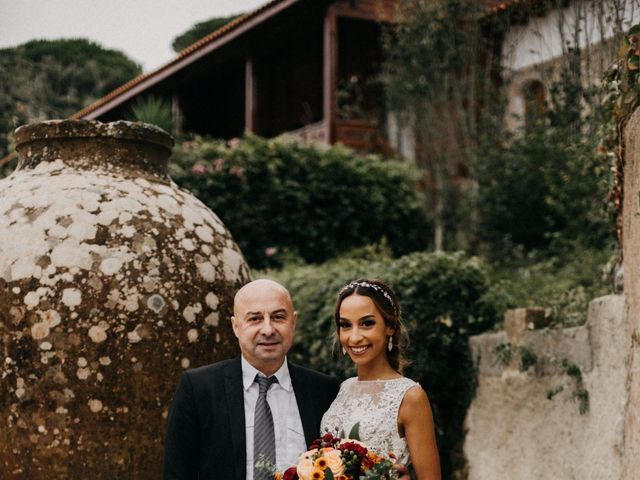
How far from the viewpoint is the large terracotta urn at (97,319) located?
3.12 metres

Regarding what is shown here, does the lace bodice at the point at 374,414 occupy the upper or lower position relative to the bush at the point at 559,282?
lower

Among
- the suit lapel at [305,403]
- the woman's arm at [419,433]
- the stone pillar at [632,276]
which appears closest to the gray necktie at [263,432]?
the suit lapel at [305,403]

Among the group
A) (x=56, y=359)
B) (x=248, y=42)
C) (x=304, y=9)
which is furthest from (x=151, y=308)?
(x=248, y=42)

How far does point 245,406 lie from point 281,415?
4.7 inches

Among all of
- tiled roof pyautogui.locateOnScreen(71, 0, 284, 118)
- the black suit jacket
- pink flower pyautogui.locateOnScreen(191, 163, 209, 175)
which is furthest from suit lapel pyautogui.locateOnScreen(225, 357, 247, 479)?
tiled roof pyautogui.locateOnScreen(71, 0, 284, 118)

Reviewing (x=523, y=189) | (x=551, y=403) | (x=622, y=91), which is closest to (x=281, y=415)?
(x=622, y=91)

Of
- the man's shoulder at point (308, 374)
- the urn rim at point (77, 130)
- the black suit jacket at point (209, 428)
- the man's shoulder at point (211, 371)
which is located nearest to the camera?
the black suit jacket at point (209, 428)

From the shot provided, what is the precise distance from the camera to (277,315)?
2826mm

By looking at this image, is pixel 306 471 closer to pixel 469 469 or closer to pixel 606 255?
pixel 469 469

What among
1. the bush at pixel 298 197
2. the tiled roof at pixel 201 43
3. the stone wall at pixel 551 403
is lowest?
the stone wall at pixel 551 403

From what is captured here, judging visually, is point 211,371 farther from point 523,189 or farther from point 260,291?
point 523,189

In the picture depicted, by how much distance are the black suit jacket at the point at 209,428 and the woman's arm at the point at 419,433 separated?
0.29m

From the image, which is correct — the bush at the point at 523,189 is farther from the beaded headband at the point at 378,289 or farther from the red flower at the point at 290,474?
the red flower at the point at 290,474

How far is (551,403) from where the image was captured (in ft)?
17.5
